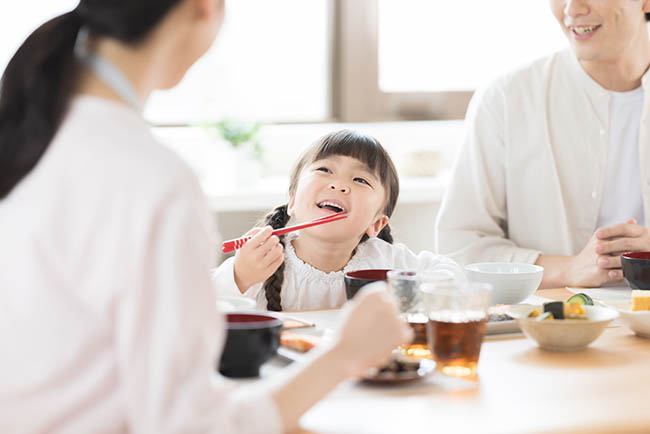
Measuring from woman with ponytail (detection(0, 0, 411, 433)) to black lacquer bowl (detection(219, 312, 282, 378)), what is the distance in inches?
7.2

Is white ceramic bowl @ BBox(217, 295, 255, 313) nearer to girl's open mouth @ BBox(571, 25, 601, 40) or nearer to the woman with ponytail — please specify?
the woman with ponytail

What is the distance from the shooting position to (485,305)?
122 centimetres

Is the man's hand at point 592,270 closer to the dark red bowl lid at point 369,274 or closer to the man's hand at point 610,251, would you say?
the man's hand at point 610,251

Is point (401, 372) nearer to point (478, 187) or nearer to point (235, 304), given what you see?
point (235, 304)

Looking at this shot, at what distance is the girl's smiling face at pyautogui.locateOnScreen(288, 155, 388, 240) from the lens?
190 centimetres

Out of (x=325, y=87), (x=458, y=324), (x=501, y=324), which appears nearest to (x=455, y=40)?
(x=325, y=87)

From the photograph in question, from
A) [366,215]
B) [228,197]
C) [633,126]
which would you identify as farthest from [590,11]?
[228,197]

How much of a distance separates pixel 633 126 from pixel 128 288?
1.95 m

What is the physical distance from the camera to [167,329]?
0.84 meters

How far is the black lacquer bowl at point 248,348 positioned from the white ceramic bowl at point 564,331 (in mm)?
429

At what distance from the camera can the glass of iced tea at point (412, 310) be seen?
1.33 m

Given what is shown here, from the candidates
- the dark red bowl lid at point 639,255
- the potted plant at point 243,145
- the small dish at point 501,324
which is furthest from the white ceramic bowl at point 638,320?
the potted plant at point 243,145

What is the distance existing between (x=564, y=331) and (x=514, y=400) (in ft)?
0.88

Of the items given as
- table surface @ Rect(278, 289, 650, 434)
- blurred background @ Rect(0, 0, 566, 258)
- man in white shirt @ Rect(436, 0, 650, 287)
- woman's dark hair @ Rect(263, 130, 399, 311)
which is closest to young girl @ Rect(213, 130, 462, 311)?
woman's dark hair @ Rect(263, 130, 399, 311)
